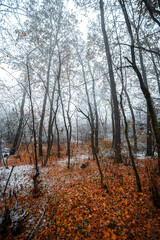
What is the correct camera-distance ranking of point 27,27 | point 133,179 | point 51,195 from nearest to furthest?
point 51,195 → point 133,179 → point 27,27

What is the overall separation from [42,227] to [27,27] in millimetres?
10885

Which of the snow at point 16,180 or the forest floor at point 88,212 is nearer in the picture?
the forest floor at point 88,212

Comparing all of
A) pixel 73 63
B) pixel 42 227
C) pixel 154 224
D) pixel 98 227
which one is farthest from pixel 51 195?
pixel 73 63

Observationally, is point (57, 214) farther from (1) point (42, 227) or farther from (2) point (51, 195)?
(2) point (51, 195)

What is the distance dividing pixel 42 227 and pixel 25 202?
4.21ft

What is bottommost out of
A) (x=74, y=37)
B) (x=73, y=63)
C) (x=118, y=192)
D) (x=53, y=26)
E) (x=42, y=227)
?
(x=42, y=227)

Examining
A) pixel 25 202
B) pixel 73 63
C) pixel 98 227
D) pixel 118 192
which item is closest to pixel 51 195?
pixel 25 202

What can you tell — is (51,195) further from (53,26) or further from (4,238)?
(53,26)

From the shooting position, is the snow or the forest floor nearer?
the forest floor

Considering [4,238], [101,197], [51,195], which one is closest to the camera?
[4,238]

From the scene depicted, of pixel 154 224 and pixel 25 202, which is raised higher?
pixel 154 224

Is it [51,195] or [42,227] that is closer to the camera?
[42,227]

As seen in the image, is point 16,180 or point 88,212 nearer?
point 88,212

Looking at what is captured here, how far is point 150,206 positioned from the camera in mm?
2455
